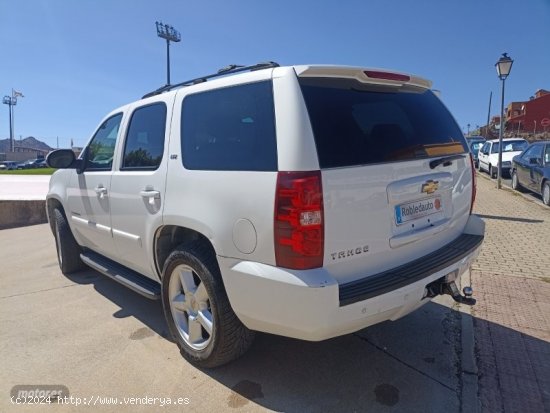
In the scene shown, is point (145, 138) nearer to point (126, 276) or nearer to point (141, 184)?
point (141, 184)

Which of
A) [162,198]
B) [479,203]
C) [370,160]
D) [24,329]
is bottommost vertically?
[24,329]

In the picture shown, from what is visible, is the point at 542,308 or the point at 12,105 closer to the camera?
the point at 542,308

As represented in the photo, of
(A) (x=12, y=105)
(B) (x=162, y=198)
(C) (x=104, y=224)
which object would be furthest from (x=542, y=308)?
(A) (x=12, y=105)

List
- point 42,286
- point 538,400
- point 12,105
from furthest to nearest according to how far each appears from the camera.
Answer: point 12,105 → point 42,286 → point 538,400

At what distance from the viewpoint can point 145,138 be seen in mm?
3387

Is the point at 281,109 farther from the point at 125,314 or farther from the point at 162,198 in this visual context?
the point at 125,314

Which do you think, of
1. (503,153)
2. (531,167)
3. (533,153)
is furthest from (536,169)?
(503,153)

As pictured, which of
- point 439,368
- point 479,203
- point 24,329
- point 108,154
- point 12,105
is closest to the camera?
point 439,368

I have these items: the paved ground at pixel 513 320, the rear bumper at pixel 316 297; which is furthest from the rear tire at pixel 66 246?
the paved ground at pixel 513 320

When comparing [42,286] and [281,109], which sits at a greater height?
[281,109]

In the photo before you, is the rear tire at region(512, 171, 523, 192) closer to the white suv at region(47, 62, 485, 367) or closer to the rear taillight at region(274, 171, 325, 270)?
the white suv at region(47, 62, 485, 367)

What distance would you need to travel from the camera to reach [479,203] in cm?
1025

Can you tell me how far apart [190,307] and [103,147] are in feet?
6.76

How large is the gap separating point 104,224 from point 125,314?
2.94 feet
